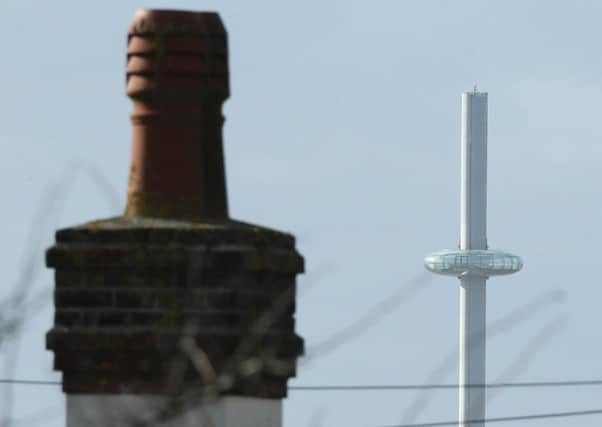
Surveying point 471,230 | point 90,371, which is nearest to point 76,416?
point 90,371

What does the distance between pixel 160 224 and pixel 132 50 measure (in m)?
0.98

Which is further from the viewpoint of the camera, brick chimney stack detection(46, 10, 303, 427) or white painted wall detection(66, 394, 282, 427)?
brick chimney stack detection(46, 10, 303, 427)

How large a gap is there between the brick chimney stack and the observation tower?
117 metres

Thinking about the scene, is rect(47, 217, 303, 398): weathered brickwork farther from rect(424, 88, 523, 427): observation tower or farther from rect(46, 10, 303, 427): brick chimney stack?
rect(424, 88, 523, 427): observation tower

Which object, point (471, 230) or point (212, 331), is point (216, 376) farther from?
point (471, 230)

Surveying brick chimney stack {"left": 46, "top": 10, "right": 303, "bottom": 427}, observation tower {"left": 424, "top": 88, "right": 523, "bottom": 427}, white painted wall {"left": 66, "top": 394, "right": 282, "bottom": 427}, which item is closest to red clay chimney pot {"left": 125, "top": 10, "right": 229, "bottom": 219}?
brick chimney stack {"left": 46, "top": 10, "right": 303, "bottom": 427}

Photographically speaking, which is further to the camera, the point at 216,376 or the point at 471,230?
the point at 471,230

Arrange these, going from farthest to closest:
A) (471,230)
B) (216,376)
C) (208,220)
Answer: (471,230)
(208,220)
(216,376)

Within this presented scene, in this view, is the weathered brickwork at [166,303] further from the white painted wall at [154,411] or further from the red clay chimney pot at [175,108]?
the red clay chimney pot at [175,108]

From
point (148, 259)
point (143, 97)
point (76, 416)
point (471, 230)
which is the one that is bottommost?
point (76, 416)

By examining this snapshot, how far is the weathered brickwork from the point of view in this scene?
42.0 ft

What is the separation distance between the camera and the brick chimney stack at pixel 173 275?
42.0ft

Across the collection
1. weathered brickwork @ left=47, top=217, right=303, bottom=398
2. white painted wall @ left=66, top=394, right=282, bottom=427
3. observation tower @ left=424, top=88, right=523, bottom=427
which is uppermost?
observation tower @ left=424, top=88, right=523, bottom=427

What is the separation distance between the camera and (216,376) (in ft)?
41.2
